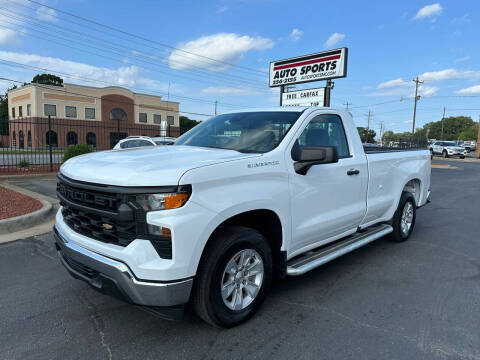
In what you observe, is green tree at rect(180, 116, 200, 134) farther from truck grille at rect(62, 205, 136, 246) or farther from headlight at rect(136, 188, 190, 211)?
headlight at rect(136, 188, 190, 211)

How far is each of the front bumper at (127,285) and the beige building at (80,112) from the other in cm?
3953

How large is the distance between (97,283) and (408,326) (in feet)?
8.60

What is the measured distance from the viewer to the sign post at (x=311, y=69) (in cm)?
1429

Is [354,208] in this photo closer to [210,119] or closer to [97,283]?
[210,119]

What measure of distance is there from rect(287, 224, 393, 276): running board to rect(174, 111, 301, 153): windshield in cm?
116

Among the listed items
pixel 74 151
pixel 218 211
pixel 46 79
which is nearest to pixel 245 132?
pixel 218 211

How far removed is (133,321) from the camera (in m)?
3.01

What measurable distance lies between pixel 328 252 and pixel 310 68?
13.3 m

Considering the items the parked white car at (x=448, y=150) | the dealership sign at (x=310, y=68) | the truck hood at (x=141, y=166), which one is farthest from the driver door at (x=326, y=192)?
the parked white car at (x=448, y=150)

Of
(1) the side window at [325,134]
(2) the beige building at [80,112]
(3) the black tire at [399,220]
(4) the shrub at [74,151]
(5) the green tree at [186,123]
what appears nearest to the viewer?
(1) the side window at [325,134]

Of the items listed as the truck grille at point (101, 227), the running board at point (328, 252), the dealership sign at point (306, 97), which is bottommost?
the running board at point (328, 252)

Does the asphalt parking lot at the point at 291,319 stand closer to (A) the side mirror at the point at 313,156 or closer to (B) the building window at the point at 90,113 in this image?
(A) the side mirror at the point at 313,156

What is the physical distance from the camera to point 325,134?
12.8ft

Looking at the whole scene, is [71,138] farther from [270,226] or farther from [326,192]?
[270,226]
